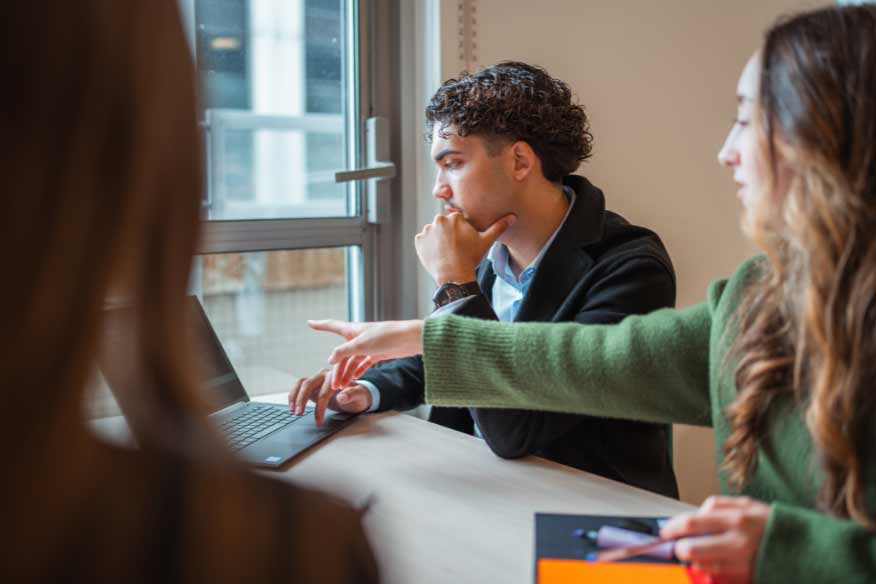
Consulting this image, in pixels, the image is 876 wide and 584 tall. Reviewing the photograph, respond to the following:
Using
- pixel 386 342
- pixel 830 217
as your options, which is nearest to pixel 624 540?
pixel 830 217

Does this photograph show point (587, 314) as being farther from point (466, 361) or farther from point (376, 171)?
point (376, 171)

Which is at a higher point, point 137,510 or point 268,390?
point 137,510

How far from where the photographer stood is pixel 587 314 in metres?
1.35

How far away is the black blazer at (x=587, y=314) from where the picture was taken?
125 centimetres

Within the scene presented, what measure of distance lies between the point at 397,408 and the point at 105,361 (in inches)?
47.9

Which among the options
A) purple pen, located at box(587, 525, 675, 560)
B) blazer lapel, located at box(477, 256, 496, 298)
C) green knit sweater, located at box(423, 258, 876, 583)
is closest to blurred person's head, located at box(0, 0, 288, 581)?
purple pen, located at box(587, 525, 675, 560)

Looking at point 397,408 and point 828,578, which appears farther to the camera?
point 397,408

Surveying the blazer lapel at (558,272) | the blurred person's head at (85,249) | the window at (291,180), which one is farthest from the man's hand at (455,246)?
the blurred person's head at (85,249)

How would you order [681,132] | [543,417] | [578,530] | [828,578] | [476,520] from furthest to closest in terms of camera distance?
[681,132]
[543,417]
[476,520]
[578,530]
[828,578]

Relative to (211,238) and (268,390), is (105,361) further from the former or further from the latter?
(268,390)

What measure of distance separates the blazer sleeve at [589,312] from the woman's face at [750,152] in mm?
410

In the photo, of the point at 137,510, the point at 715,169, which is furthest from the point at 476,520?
the point at 715,169

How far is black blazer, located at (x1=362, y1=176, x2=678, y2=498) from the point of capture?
125 cm

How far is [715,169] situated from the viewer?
2410 mm
